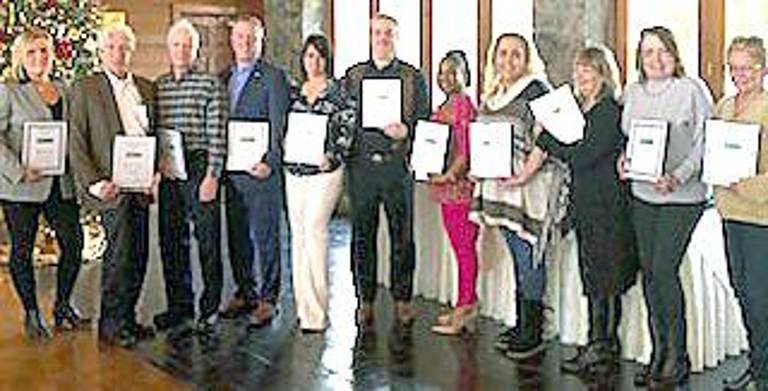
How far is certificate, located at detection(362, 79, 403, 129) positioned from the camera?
5.44 metres

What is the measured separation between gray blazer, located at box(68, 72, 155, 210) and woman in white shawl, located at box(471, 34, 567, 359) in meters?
1.70

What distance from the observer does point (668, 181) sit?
171 inches

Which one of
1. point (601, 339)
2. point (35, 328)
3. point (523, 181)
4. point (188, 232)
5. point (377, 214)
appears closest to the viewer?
point (601, 339)

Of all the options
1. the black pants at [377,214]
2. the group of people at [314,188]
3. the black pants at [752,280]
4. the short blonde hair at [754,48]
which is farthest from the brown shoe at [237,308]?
the short blonde hair at [754,48]

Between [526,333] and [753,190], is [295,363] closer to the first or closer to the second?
[526,333]

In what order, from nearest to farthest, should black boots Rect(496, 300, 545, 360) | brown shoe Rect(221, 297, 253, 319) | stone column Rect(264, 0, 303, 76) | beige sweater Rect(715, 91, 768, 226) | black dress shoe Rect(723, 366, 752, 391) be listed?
beige sweater Rect(715, 91, 768, 226) < black dress shoe Rect(723, 366, 752, 391) < black boots Rect(496, 300, 545, 360) < brown shoe Rect(221, 297, 253, 319) < stone column Rect(264, 0, 303, 76)

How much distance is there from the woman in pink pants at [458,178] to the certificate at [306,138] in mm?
528

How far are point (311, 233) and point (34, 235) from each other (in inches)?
53.0

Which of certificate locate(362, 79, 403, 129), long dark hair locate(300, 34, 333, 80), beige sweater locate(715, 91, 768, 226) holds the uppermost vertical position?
long dark hair locate(300, 34, 333, 80)

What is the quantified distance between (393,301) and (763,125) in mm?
2516

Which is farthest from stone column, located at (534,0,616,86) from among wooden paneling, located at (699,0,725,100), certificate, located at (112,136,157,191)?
certificate, located at (112,136,157,191)

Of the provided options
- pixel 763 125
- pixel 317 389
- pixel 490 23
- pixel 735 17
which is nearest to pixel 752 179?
pixel 763 125

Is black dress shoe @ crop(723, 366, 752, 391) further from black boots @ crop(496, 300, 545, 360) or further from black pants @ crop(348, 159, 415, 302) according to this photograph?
black pants @ crop(348, 159, 415, 302)

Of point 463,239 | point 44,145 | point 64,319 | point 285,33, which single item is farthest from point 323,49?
point 285,33
